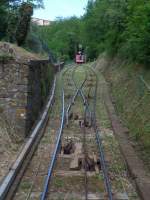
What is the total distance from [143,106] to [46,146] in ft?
18.7

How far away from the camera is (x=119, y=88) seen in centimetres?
3334

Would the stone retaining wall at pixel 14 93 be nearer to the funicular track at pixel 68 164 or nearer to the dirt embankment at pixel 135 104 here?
the funicular track at pixel 68 164

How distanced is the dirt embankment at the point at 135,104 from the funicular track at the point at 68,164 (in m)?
1.38

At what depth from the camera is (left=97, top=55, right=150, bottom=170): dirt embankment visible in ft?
61.5

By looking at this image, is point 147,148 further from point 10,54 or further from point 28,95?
point 10,54

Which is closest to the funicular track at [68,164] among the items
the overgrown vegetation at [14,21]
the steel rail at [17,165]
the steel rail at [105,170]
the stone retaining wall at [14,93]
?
the steel rail at [105,170]

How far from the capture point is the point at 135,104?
24.5 meters

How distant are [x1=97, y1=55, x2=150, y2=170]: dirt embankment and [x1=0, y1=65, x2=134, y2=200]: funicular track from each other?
4.54 ft

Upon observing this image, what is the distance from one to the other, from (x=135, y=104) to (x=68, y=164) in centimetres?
927

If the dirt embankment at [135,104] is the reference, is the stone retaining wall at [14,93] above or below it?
above

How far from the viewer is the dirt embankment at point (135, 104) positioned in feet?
61.5

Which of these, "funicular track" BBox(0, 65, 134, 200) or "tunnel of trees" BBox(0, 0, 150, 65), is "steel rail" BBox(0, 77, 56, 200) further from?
"tunnel of trees" BBox(0, 0, 150, 65)

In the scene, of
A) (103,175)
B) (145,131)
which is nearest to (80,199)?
(103,175)

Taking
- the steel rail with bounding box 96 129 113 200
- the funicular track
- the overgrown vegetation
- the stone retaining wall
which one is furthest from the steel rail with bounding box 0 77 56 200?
the overgrown vegetation
